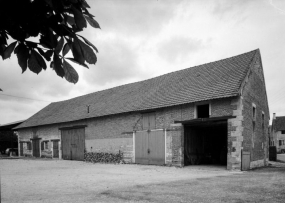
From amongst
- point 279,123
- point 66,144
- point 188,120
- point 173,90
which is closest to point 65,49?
point 188,120

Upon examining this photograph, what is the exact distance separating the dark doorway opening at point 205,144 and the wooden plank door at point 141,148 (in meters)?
2.75

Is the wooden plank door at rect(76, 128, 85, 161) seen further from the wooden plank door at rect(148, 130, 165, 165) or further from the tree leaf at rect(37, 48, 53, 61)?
the tree leaf at rect(37, 48, 53, 61)

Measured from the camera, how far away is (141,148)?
54.3ft

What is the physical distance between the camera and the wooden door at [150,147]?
15.4 metres

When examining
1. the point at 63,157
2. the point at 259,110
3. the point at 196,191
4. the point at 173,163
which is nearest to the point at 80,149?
the point at 63,157

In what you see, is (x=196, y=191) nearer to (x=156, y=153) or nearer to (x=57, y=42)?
(x=57, y=42)

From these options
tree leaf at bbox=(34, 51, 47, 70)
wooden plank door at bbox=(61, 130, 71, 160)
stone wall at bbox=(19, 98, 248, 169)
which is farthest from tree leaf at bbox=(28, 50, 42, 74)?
wooden plank door at bbox=(61, 130, 71, 160)

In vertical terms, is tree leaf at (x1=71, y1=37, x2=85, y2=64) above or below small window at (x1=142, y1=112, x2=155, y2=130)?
above

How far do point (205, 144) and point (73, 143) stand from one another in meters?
11.8

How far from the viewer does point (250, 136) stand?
14.4 m

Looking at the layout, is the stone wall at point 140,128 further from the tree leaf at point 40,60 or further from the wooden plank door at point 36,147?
the tree leaf at point 40,60

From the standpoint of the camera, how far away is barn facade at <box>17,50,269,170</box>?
1296 cm

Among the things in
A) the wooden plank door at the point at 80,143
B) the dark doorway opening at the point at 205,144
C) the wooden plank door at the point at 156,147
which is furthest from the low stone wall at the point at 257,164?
the wooden plank door at the point at 80,143

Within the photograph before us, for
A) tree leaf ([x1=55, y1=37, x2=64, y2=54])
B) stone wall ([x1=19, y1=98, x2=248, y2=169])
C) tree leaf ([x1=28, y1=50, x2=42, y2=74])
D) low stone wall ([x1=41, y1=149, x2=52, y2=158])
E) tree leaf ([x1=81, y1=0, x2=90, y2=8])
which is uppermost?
tree leaf ([x1=81, y1=0, x2=90, y2=8])
